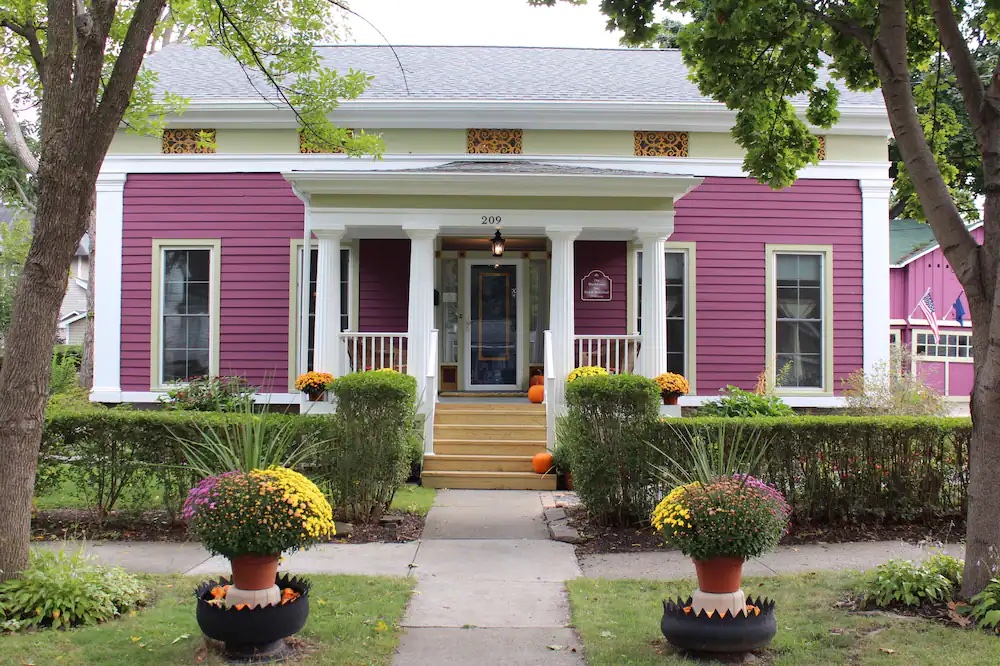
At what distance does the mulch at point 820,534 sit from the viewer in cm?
695

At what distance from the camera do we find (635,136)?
12.6 m

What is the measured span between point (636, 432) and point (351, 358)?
5414 mm

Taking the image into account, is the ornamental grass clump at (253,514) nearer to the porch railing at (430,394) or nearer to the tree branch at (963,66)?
the tree branch at (963,66)

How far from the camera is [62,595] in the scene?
4.78 metres

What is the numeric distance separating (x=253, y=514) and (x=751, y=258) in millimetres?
10419

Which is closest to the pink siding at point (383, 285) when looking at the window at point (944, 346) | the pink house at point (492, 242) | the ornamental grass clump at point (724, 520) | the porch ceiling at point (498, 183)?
the pink house at point (492, 242)

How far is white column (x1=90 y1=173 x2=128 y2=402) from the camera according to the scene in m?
12.6

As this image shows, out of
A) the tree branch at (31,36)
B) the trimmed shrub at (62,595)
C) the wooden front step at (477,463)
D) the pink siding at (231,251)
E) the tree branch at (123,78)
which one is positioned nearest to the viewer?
the trimmed shrub at (62,595)

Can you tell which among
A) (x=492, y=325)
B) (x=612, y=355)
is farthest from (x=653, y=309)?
(x=492, y=325)

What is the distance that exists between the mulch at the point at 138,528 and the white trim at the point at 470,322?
5.58m

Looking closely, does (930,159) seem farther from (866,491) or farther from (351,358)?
(351,358)

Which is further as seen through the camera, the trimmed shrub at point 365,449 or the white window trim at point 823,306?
the white window trim at point 823,306

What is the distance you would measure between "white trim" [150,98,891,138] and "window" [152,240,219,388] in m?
2.00

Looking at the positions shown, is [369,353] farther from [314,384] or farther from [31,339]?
[31,339]
